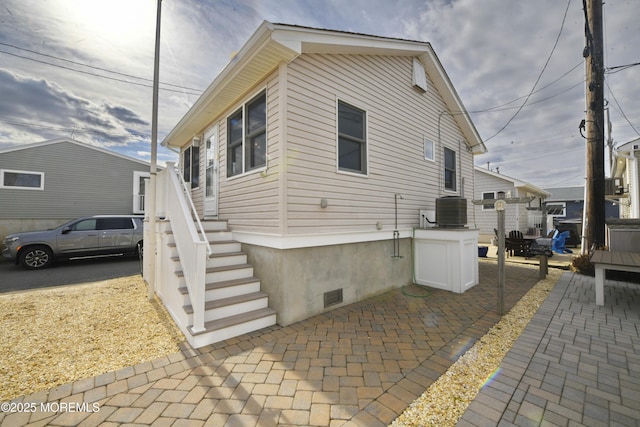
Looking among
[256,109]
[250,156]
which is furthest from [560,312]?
[256,109]

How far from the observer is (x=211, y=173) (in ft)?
20.9

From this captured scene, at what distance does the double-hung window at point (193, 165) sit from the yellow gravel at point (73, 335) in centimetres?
366

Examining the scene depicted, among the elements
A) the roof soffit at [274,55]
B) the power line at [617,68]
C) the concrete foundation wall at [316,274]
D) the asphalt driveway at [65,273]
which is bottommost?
the asphalt driveway at [65,273]

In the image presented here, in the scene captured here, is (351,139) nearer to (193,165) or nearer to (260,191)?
(260,191)

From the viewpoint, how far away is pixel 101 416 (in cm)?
194

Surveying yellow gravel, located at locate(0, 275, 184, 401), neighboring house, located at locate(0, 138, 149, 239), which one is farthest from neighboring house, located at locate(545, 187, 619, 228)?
neighboring house, located at locate(0, 138, 149, 239)

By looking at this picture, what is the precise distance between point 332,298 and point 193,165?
6.17m

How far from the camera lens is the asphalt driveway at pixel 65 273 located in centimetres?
616

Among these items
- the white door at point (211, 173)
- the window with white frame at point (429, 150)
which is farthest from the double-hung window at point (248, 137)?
the window with white frame at point (429, 150)

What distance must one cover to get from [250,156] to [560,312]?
5.93 metres

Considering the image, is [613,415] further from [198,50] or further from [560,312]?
A: [198,50]

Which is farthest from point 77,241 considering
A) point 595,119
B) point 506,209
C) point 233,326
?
point 506,209

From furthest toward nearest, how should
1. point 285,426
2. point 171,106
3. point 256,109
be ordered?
point 171,106
point 256,109
point 285,426

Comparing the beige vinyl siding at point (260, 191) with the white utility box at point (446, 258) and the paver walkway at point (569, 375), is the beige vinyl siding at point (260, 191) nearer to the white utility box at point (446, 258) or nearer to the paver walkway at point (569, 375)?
the paver walkway at point (569, 375)
